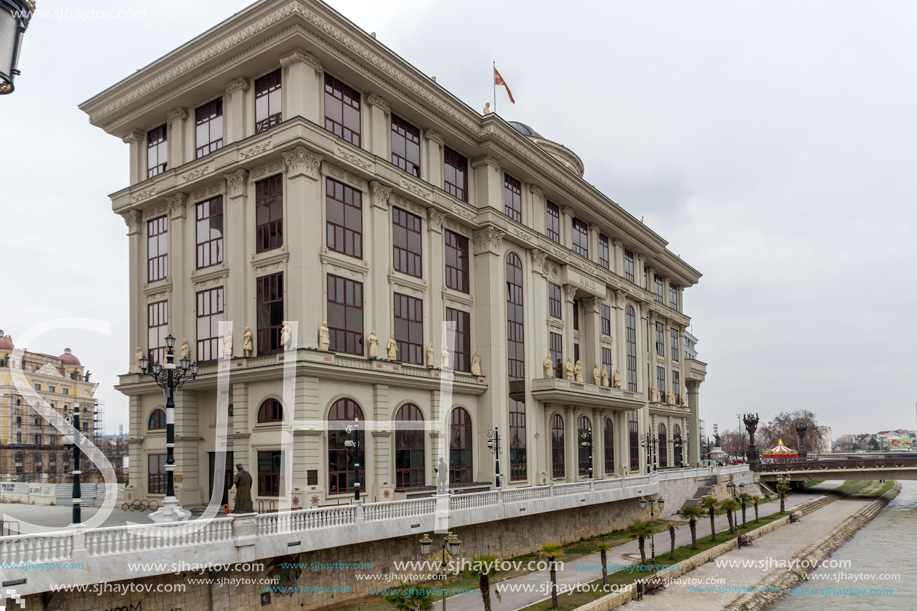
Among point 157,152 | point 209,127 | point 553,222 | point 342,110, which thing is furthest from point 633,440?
point 157,152

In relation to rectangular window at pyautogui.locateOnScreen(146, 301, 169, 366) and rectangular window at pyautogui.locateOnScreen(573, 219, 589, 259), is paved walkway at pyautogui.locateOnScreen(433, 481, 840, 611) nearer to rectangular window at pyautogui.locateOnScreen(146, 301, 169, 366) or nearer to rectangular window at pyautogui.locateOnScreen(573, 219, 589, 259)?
rectangular window at pyautogui.locateOnScreen(573, 219, 589, 259)

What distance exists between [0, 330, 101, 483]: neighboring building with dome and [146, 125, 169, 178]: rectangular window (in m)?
33.4

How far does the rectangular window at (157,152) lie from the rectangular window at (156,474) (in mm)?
14387

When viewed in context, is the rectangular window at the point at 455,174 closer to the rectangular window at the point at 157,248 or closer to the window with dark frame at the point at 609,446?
the rectangular window at the point at 157,248

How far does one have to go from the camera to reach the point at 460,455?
40.3 meters

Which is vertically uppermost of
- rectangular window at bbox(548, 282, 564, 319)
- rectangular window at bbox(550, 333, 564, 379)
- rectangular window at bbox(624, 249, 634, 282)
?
rectangular window at bbox(624, 249, 634, 282)

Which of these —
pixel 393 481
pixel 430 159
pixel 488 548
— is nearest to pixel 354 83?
pixel 430 159

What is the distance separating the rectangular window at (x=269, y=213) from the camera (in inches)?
1287

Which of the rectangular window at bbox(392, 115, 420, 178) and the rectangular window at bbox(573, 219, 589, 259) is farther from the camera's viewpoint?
the rectangular window at bbox(573, 219, 589, 259)

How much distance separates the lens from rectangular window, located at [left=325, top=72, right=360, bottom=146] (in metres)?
34.1

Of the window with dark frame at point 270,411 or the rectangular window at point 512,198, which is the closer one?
the window with dark frame at point 270,411

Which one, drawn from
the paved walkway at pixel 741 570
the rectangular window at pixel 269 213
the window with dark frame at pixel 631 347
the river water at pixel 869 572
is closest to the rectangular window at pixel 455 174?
the rectangular window at pixel 269 213

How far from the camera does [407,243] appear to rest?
3784 cm

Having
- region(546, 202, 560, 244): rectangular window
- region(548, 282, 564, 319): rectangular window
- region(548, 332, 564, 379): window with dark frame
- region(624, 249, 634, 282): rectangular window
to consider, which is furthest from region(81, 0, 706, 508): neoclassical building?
region(624, 249, 634, 282): rectangular window
